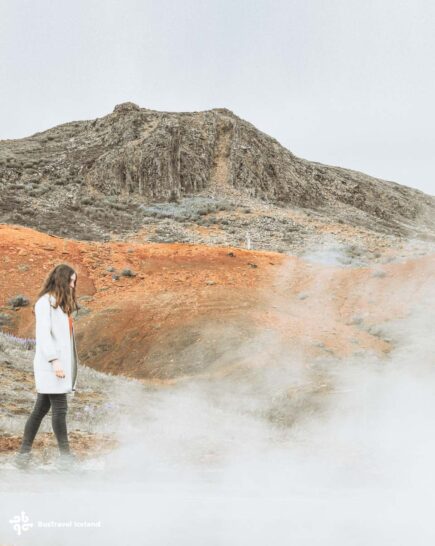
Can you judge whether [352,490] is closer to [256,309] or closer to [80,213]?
[256,309]

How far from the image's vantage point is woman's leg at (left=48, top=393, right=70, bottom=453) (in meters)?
4.50

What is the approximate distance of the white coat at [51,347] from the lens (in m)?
4.43

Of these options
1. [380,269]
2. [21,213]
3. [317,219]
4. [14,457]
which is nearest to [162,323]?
[380,269]

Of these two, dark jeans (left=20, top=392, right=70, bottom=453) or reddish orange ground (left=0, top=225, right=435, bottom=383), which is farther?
reddish orange ground (left=0, top=225, right=435, bottom=383)

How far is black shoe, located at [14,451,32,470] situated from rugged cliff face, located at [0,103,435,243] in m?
27.8

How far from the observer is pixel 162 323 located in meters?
12.8

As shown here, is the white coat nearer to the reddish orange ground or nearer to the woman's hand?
the woman's hand

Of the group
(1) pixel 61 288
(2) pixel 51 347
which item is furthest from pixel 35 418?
(1) pixel 61 288

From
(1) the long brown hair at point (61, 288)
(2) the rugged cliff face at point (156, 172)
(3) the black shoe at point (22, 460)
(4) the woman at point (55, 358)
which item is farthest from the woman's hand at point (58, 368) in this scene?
(2) the rugged cliff face at point (156, 172)

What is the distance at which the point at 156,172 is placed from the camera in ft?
130

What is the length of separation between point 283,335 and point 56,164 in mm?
33400

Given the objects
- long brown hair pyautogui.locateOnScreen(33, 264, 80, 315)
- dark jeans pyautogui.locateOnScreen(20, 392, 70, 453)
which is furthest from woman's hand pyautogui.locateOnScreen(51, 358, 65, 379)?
long brown hair pyautogui.locateOnScreen(33, 264, 80, 315)

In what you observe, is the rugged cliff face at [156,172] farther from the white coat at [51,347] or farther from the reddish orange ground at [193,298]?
the white coat at [51,347]

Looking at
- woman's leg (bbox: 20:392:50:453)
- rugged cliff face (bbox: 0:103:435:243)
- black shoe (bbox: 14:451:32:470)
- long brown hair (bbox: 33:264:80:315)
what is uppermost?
rugged cliff face (bbox: 0:103:435:243)
